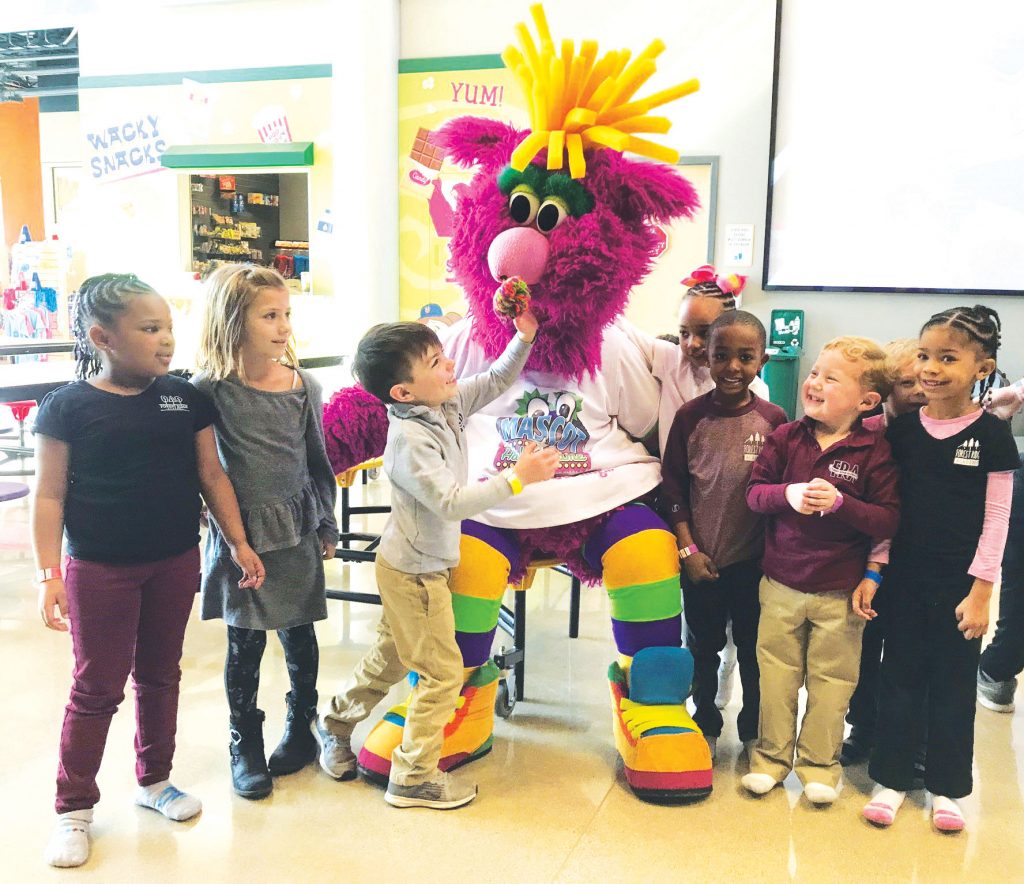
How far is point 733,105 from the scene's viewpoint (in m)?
4.63

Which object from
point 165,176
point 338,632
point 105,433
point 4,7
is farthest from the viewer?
point 165,176

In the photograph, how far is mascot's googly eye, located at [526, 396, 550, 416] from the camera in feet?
6.66

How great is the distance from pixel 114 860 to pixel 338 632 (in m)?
1.26

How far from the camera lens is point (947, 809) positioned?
179 centimetres

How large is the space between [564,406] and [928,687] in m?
0.97

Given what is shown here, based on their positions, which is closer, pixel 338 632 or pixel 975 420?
pixel 975 420

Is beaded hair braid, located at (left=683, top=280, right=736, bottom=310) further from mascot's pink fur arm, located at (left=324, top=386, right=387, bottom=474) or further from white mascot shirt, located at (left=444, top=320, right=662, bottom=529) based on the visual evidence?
mascot's pink fur arm, located at (left=324, top=386, right=387, bottom=474)

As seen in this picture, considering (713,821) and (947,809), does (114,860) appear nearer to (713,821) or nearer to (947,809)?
(713,821)

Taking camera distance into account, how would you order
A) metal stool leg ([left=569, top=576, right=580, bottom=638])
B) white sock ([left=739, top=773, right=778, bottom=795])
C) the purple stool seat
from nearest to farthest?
white sock ([left=739, top=773, right=778, bottom=795]), metal stool leg ([left=569, top=576, right=580, bottom=638]), the purple stool seat

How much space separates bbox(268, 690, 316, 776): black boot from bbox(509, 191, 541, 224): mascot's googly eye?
119 centimetres

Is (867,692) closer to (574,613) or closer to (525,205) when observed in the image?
(574,613)

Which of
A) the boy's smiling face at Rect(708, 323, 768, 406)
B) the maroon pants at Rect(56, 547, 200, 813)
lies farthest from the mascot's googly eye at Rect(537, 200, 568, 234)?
the maroon pants at Rect(56, 547, 200, 813)

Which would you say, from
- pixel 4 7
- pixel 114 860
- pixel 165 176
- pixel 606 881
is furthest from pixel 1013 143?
pixel 4 7

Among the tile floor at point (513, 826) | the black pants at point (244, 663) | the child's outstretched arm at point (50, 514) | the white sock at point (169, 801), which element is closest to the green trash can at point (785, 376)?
the tile floor at point (513, 826)
